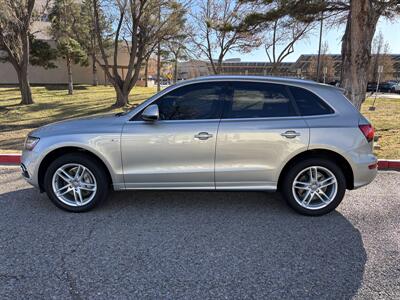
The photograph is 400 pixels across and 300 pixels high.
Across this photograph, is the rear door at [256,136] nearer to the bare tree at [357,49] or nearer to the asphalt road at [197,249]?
the asphalt road at [197,249]

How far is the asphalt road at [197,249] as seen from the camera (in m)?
2.84

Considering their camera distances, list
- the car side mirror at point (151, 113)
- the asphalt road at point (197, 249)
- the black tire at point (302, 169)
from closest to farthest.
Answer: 1. the asphalt road at point (197, 249)
2. the car side mirror at point (151, 113)
3. the black tire at point (302, 169)

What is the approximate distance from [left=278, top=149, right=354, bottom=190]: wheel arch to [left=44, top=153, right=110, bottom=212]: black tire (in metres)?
2.20

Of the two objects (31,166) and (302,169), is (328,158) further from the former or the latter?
(31,166)

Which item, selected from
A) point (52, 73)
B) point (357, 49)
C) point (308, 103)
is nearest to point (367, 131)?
point (308, 103)

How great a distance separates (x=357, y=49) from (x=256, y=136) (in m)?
5.46

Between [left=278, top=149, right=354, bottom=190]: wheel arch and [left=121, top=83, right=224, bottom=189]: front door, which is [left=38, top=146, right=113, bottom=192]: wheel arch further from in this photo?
[left=278, top=149, right=354, bottom=190]: wheel arch

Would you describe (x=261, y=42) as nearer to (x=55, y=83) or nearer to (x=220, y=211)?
(x=220, y=211)

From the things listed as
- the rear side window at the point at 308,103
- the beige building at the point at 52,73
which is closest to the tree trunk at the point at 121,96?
the rear side window at the point at 308,103

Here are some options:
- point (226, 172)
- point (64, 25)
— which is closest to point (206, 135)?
point (226, 172)

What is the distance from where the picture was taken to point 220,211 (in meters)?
4.50

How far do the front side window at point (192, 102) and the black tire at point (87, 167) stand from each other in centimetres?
102

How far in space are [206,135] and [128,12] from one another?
50.5 feet

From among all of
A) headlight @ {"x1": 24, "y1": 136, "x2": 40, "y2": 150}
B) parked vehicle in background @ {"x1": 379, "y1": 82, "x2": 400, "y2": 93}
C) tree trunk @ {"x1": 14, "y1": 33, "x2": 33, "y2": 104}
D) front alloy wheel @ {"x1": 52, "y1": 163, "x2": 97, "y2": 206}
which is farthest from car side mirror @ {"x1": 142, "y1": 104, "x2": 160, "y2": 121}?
parked vehicle in background @ {"x1": 379, "y1": 82, "x2": 400, "y2": 93}
